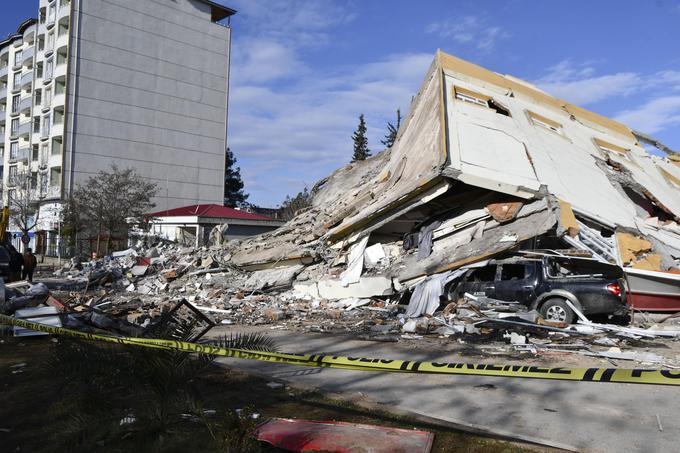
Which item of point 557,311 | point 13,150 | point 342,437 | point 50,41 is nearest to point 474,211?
point 557,311

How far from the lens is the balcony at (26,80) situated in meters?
54.6

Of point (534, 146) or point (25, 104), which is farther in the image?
point (25, 104)

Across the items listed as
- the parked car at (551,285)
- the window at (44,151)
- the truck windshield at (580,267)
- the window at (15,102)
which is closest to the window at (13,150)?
the window at (15,102)

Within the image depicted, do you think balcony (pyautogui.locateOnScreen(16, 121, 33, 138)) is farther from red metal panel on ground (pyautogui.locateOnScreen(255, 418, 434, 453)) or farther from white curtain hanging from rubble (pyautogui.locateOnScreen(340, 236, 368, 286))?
red metal panel on ground (pyautogui.locateOnScreen(255, 418, 434, 453))

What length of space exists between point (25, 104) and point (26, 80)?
8.44 ft

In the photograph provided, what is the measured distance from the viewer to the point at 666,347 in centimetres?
930

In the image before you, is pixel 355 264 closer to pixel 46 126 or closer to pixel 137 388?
pixel 137 388

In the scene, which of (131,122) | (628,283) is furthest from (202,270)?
(131,122)

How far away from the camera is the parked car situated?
1092 cm

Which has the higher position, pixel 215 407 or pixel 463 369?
pixel 463 369

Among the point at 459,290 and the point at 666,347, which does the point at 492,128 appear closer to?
the point at 459,290

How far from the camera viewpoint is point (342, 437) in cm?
451

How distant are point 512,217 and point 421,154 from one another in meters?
4.13

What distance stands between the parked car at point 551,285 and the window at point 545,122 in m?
9.92
